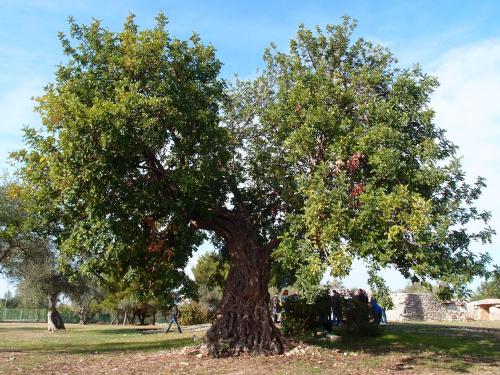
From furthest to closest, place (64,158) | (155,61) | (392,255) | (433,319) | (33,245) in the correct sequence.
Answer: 1. (433,319)
2. (33,245)
3. (155,61)
4. (64,158)
5. (392,255)

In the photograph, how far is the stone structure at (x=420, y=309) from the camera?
123ft

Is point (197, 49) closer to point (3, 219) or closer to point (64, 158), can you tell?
point (64, 158)

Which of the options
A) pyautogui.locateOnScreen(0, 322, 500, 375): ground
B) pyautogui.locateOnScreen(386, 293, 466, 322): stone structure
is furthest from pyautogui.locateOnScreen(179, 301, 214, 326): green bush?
pyautogui.locateOnScreen(0, 322, 500, 375): ground

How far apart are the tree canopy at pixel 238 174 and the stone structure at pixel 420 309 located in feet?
76.4

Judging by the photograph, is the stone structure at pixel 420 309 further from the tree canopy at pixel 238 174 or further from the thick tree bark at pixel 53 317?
the thick tree bark at pixel 53 317

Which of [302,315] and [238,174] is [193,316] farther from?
[238,174]

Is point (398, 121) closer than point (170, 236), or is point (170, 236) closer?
point (398, 121)

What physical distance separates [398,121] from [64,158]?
9.42 meters

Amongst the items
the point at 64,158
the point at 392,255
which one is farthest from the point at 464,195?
the point at 64,158

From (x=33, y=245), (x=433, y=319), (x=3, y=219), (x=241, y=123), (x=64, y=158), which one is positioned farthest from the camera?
(x=433, y=319)

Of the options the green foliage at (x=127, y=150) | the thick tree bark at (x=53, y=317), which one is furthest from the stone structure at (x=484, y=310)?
the green foliage at (x=127, y=150)

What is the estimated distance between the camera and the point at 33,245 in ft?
100

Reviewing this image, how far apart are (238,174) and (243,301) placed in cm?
453

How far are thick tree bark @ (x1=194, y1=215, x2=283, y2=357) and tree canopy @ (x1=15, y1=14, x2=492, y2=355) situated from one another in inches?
1.8
